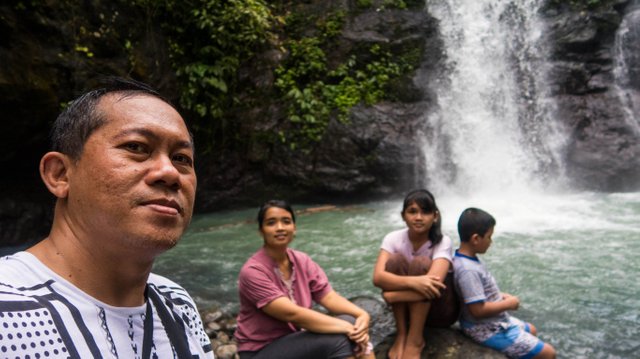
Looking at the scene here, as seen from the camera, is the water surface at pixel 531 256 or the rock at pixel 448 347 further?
the water surface at pixel 531 256

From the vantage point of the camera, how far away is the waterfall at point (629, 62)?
1198 cm

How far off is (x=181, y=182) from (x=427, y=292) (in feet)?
7.76

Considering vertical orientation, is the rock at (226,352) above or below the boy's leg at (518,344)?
below

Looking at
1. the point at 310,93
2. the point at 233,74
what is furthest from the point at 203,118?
the point at 310,93

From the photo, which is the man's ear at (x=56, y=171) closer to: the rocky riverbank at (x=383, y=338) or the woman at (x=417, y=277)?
the woman at (x=417, y=277)

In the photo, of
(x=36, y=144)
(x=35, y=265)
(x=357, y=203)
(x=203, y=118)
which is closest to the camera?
(x=35, y=265)

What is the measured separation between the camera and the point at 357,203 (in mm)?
11250

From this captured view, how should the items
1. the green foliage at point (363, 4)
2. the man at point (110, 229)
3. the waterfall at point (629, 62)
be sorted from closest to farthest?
1. the man at point (110, 229)
2. the waterfall at point (629, 62)
3. the green foliage at point (363, 4)

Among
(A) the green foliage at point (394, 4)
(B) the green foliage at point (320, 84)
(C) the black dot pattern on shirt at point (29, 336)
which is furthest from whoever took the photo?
(A) the green foliage at point (394, 4)

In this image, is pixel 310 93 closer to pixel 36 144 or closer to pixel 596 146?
pixel 36 144

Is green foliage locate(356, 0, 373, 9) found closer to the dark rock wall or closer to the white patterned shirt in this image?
the dark rock wall

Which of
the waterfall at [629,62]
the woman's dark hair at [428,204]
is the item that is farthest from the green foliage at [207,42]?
the waterfall at [629,62]

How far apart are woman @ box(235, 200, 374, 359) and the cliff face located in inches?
245

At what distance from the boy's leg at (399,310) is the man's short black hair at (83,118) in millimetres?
2513
